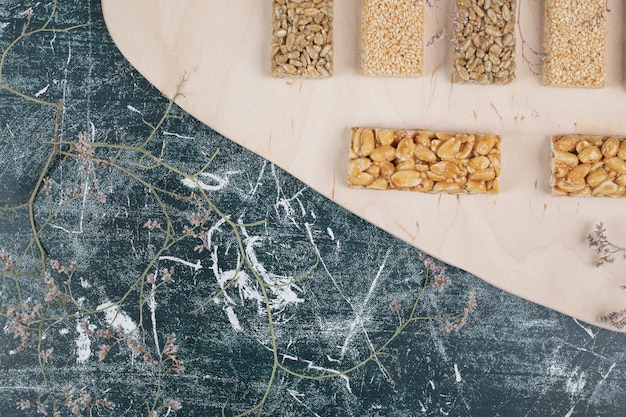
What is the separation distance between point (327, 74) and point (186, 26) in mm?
285

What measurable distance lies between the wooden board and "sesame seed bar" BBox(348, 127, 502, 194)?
0.04m

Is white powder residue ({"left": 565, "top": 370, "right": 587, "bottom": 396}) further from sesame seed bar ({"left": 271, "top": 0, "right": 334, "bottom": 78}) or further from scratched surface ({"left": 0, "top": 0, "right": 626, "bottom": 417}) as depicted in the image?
sesame seed bar ({"left": 271, "top": 0, "right": 334, "bottom": 78})

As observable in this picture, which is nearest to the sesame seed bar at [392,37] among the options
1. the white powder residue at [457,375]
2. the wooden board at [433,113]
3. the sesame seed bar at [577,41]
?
the wooden board at [433,113]

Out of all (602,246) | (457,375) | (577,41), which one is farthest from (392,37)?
(457,375)

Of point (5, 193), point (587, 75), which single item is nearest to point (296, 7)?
point (587, 75)

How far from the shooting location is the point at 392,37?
1.14 meters

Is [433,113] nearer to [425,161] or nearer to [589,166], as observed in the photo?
[425,161]

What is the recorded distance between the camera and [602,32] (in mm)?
1145

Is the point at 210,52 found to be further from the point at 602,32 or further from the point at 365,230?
the point at 602,32

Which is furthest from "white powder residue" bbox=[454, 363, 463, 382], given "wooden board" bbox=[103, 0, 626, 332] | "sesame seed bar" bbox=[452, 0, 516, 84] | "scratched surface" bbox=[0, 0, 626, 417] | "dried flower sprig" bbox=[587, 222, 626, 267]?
"sesame seed bar" bbox=[452, 0, 516, 84]

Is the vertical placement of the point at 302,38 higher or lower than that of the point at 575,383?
higher

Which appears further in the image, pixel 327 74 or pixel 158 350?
pixel 158 350

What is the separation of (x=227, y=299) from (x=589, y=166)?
A: 28.9 inches

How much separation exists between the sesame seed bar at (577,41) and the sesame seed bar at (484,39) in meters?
0.08
